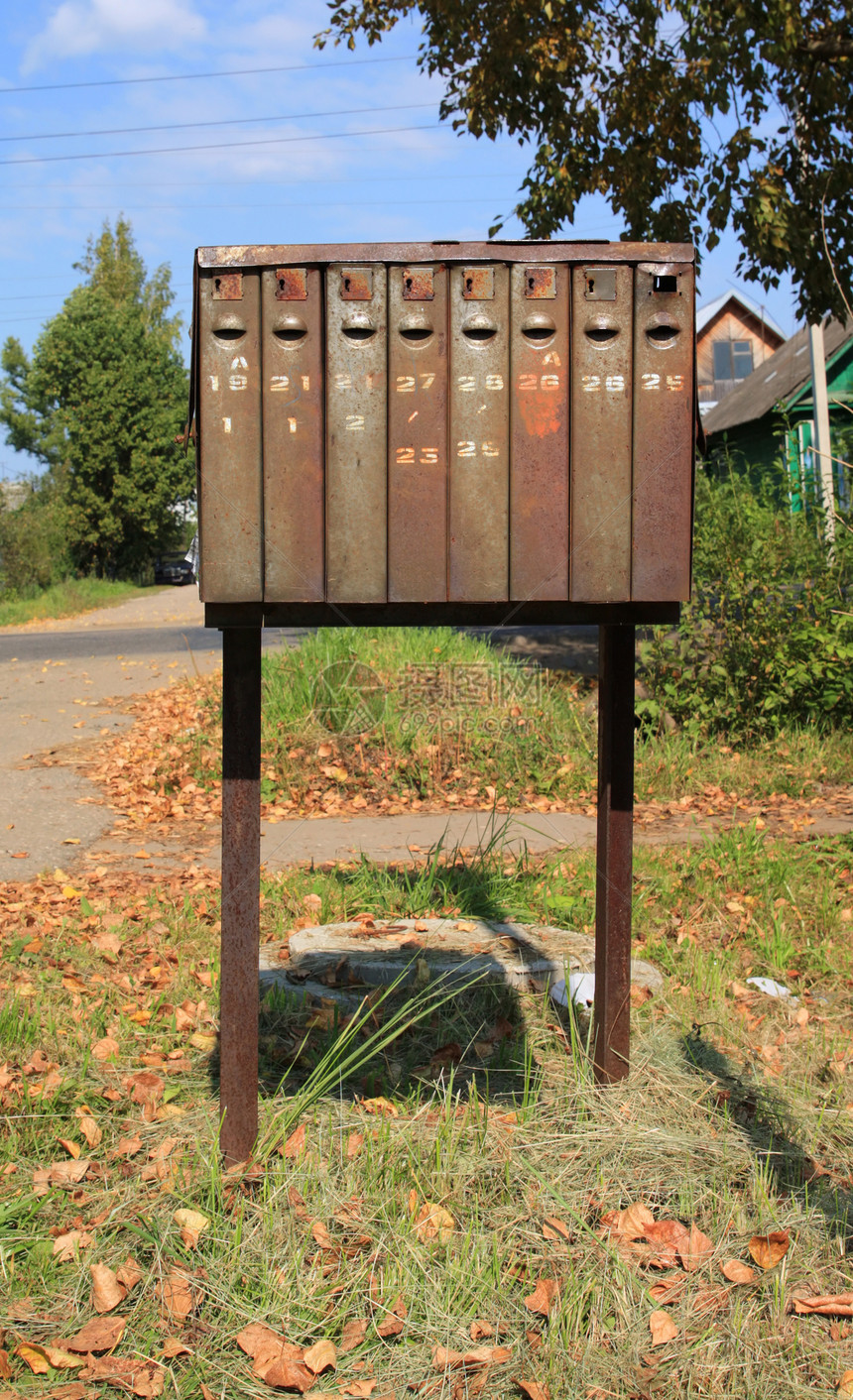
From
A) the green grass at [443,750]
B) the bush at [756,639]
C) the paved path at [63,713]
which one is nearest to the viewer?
the paved path at [63,713]

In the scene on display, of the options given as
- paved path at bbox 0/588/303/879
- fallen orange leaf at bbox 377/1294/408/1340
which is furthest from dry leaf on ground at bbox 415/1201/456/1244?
paved path at bbox 0/588/303/879

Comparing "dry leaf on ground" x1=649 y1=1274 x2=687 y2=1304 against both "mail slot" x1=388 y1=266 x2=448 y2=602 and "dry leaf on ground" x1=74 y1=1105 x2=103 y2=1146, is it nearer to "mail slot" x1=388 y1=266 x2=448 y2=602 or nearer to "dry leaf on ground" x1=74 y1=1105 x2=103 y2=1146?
"dry leaf on ground" x1=74 y1=1105 x2=103 y2=1146

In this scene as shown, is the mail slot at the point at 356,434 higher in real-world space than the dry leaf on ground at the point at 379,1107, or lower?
higher

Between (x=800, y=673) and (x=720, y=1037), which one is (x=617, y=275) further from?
(x=800, y=673)

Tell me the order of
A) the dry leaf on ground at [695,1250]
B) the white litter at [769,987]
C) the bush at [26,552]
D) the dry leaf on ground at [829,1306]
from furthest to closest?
the bush at [26,552] < the white litter at [769,987] < the dry leaf on ground at [695,1250] < the dry leaf on ground at [829,1306]

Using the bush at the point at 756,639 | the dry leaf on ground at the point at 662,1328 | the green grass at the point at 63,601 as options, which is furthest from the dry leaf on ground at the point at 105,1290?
the green grass at the point at 63,601

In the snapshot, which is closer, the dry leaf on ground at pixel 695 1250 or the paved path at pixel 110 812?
the dry leaf on ground at pixel 695 1250

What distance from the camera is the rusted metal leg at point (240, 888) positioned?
2.66 m

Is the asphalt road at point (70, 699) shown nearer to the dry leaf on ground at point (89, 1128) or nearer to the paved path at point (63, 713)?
the paved path at point (63, 713)

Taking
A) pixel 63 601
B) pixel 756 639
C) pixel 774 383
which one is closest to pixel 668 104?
pixel 756 639

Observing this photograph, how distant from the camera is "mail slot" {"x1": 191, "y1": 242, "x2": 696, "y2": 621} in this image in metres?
2.48

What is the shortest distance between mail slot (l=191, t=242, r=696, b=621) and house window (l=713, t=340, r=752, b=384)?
39.1 meters

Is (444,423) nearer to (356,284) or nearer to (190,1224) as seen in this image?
(356,284)

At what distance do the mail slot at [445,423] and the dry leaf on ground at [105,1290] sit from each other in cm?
148
